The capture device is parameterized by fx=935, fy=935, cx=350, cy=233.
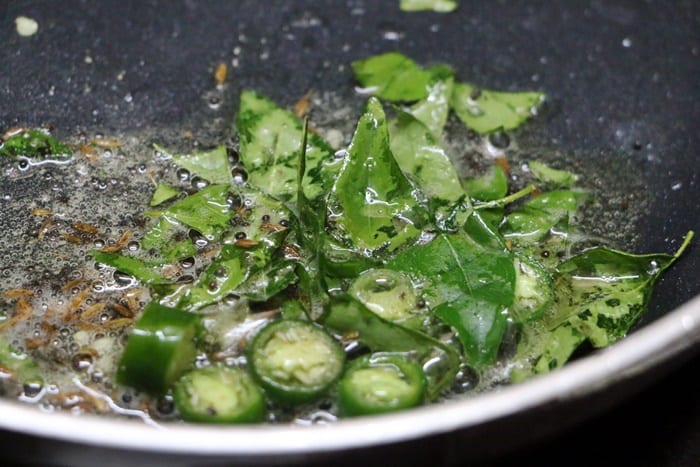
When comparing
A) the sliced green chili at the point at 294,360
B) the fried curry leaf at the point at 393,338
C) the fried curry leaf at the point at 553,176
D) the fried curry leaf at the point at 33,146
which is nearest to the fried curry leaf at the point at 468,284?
the fried curry leaf at the point at 393,338

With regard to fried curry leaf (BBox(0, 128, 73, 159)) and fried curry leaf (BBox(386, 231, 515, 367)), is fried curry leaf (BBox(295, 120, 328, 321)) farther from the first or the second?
fried curry leaf (BBox(0, 128, 73, 159))

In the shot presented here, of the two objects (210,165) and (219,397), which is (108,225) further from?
(219,397)

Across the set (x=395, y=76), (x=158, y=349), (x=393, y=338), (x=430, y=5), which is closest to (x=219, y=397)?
(x=158, y=349)

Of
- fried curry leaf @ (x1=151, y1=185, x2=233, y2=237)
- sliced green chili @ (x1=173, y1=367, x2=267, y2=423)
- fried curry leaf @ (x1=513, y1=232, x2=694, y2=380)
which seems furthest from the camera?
fried curry leaf @ (x1=151, y1=185, x2=233, y2=237)

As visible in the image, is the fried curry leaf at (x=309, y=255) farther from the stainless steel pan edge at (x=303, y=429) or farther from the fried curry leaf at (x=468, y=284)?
the stainless steel pan edge at (x=303, y=429)

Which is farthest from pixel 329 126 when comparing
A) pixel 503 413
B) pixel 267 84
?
pixel 503 413

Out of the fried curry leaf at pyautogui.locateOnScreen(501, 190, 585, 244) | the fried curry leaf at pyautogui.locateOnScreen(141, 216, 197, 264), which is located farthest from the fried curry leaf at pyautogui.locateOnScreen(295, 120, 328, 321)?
the fried curry leaf at pyautogui.locateOnScreen(501, 190, 585, 244)
